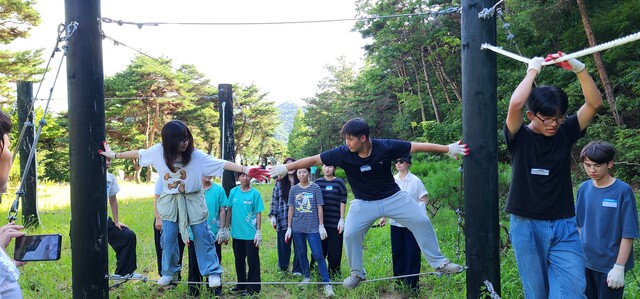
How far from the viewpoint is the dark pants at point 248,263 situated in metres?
4.98

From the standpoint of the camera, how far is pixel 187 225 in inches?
157

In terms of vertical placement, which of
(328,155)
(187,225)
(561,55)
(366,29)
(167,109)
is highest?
(366,29)

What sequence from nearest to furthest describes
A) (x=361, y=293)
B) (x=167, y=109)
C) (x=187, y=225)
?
(x=187, y=225) → (x=361, y=293) → (x=167, y=109)

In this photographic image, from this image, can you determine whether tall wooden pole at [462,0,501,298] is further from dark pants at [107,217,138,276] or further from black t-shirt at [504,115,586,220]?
dark pants at [107,217,138,276]

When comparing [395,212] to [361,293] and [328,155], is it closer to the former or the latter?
[328,155]

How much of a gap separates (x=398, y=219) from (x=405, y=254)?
159 cm

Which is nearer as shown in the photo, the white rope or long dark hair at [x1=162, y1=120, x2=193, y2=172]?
the white rope

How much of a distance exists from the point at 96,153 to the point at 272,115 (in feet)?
150

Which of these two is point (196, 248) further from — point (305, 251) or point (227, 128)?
point (227, 128)

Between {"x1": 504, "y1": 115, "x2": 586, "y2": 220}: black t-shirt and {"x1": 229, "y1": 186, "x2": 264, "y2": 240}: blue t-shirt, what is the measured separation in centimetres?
312

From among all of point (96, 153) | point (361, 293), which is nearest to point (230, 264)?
point (361, 293)

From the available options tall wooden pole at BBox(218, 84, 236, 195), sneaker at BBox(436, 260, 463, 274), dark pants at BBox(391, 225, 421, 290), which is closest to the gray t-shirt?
dark pants at BBox(391, 225, 421, 290)

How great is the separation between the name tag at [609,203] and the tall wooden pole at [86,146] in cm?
374

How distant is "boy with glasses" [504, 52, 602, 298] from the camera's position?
2531mm
